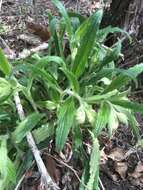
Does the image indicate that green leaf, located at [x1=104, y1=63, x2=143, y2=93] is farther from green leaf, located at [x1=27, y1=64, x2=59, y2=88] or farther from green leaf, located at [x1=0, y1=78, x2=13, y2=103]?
green leaf, located at [x1=0, y1=78, x2=13, y2=103]

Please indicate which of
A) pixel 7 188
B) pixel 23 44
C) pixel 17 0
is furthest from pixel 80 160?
pixel 17 0

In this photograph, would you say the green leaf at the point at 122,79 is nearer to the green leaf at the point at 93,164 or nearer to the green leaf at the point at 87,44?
the green leaf at the point at 87,44

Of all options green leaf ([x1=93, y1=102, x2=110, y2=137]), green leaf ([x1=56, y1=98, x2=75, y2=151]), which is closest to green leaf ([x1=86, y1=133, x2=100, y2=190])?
green leaf ([x1=93, y1=102, x2=110, y2=137])

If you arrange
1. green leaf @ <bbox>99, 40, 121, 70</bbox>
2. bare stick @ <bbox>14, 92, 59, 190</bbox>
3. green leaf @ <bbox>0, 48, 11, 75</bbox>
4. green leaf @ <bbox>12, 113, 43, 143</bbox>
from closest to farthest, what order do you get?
bare stick @ <bbox>14, 92, 59, 190</bbox>, green leaf @ <bbox>12, 113, 43, 143</bbox>, green leaf @ <bbox>0, 48, 11, 75</bbox>, green leaf @ <bbox>99, 40, 121, 70</bbox>

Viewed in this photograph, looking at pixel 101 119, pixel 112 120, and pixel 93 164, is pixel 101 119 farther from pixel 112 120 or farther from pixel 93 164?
pixel 93 164

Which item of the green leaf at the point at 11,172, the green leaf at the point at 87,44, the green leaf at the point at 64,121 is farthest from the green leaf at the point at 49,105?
the green leaf at the point at 11,172

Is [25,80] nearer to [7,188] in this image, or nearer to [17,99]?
[17,99]

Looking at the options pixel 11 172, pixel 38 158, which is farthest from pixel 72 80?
pixel 11 172
